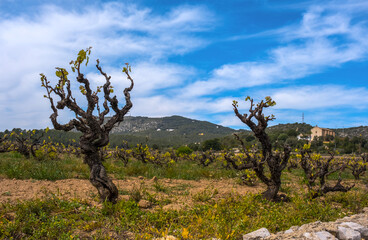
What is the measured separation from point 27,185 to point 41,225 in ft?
11.9

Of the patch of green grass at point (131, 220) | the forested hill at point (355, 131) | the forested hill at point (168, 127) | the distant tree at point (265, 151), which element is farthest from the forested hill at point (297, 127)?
the patch of green grass at point (131, 220)

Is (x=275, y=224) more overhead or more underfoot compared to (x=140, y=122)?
more underfoot

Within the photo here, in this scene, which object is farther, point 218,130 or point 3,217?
point 218,130

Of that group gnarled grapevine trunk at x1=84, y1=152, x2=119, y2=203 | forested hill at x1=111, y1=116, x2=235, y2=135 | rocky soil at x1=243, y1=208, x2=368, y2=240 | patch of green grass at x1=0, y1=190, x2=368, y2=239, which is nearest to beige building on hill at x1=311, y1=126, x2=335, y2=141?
forested hill at x1=111, y1=116, x2=235, y2=135

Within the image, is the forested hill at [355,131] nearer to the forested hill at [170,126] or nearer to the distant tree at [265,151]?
the forested hill at [170,126]

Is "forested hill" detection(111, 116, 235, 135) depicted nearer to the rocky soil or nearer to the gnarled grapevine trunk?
the gnarled grapevine trunk

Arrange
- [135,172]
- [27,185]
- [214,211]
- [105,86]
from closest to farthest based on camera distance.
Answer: [214,211] < [105,86] < [27,185] < [135,172]

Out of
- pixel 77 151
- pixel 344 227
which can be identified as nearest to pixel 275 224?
pixel 344 227

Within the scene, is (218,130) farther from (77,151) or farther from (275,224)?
(275,224)

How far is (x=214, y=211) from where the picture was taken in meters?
5.39

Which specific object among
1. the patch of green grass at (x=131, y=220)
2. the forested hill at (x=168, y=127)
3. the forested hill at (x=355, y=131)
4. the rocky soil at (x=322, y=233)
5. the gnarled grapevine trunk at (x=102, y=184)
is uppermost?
the forested hill at (x=168, y=127)

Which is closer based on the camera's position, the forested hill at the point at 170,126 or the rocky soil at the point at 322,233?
the rocky soil at the point at 322,233

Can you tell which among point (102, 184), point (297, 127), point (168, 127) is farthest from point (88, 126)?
point (168, 127)

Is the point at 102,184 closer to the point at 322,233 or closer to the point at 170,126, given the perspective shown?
the point at 322,233
